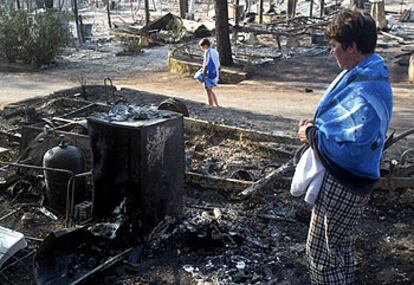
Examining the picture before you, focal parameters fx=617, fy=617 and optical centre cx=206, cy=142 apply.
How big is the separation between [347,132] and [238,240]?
2428mm

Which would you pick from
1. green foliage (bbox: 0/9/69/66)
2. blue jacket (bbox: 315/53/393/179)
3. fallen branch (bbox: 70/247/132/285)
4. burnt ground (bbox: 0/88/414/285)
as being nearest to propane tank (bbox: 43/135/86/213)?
burnt ground (bbox: 0/88/414/285)

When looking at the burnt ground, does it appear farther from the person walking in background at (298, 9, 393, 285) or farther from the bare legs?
the bare legs

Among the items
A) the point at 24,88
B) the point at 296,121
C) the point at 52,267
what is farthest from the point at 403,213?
the point at 24,88

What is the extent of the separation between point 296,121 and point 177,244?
5.83 m

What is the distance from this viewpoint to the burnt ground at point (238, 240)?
520 centimetres

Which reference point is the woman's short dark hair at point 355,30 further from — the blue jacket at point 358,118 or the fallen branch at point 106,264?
the fallen branch at point 106,264

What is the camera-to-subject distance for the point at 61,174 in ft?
22.0

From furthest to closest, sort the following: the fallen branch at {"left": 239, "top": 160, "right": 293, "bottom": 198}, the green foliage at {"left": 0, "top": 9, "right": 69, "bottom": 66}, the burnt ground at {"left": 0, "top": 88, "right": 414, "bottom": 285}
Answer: the green foliage at {"left": 0, "top": 9, "right": 69, "bottom": 66} → the fallen branch at {"left": 239, "top": 160, "right": 293, "bottom": 198} → the burnt ground at {"left": 0, "top": 88, "right": 414, "bottom": 285}

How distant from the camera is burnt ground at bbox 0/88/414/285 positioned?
17.1 feet

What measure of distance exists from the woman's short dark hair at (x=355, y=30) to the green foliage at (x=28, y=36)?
18.5 meters

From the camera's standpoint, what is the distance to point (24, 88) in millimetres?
Result: 16438

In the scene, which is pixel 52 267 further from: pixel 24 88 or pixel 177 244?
pixel 24 88

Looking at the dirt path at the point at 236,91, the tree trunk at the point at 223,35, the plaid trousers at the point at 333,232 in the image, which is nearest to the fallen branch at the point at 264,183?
the plaid trousers at the point at 333,232

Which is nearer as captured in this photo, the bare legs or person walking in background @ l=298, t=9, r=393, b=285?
person walking in background @ l=298, t=9, r=393, b=285
